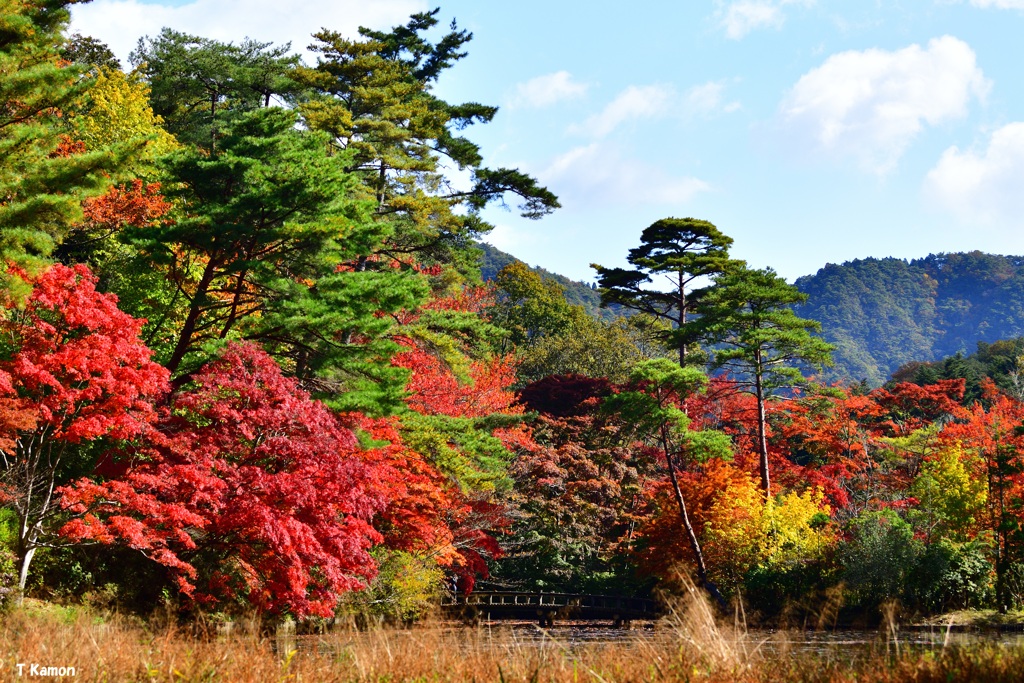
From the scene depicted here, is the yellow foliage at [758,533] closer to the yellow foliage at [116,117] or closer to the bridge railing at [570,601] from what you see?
the bridge railing at [570,601]

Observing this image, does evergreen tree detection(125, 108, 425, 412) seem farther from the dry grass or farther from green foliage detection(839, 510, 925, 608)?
green foliage detection(839, 510, 925, 608)

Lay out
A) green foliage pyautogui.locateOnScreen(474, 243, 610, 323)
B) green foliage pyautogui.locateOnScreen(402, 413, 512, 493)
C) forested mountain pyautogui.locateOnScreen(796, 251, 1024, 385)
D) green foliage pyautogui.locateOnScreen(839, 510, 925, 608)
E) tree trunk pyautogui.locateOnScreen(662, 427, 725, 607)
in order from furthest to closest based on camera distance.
→ forested mountain pyautogui.locateOnScreen(796, 251, 1024, 385) < green foliage pyautogui.locateOnScreen(474, 243, 610, 323) < tree trunk pyautogui.locateOnScreen(662, 427, 725, 607) < green foliage pyautogui.locateOnScreen(402, 413, 512, 493) < green foliage pyautogui.locateOnScreen(839, 510, 925, 608)

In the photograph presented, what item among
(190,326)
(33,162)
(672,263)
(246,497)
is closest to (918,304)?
(672,263)

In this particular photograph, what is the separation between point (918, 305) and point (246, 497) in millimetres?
173471

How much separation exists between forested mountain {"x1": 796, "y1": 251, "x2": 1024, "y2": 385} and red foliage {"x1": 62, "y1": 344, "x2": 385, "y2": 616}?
495 feet

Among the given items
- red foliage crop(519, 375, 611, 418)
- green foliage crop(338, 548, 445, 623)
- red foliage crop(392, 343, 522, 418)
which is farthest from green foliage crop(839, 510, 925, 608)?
red foliage crop(519, 375, 611, 418)

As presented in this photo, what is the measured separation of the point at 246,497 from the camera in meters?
13.7

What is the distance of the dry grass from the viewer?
7016 mm

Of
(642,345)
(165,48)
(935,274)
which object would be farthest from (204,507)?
(935,274)

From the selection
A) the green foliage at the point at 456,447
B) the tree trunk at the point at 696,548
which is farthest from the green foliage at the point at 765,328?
the green foliage at the point at 456,447

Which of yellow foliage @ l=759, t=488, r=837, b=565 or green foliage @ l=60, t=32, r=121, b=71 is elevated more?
green foliage @ l=60, t=32, r=121, b=71

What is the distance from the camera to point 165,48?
38.0 m

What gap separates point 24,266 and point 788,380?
20.4 meters

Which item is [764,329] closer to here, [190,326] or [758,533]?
[758,533]
